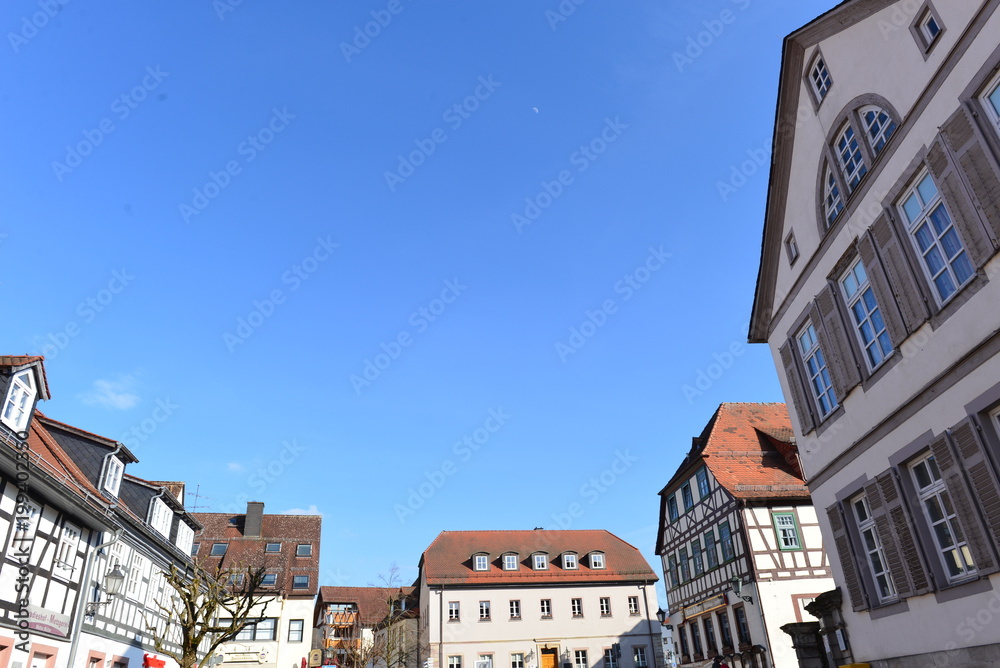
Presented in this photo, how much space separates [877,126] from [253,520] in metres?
41.2

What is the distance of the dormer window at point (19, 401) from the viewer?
53.6 feet

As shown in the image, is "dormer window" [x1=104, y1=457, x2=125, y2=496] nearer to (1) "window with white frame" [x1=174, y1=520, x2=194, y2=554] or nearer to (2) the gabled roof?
(2) the gabled roof

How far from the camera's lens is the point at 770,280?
53.2 feet

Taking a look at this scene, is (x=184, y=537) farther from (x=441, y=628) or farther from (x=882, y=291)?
(x=882, y=291)

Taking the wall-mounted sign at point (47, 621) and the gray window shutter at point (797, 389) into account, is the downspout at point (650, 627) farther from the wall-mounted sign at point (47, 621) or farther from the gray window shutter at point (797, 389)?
the wall-mounted sign at point (47, 621)

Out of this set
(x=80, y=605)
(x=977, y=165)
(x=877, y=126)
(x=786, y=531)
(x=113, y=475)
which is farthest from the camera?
(x=786, y=531)

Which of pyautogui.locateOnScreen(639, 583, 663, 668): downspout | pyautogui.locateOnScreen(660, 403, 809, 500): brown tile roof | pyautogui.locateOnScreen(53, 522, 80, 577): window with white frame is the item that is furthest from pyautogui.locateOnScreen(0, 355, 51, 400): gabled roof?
pyautogui.locateOnScreen(639, 583, 663, 668): downspout

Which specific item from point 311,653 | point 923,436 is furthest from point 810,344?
point 311,653

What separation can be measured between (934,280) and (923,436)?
232 centimetres

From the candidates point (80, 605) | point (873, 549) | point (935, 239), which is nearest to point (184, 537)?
point (80, 605)

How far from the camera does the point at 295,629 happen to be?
38.8 meters

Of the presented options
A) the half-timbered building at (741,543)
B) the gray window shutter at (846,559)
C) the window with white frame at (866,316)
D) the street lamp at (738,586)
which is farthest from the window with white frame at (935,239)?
the half-timbered building at (741,543)

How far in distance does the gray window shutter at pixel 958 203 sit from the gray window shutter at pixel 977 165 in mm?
123

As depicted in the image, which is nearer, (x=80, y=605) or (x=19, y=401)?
(x=19, y=401)
